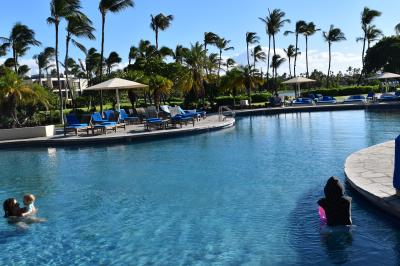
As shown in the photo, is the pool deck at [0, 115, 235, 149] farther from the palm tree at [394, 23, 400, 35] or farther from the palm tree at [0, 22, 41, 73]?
the palm tree at [394, 23, 400, 35]

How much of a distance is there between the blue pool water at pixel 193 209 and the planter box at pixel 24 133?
546 centimetres

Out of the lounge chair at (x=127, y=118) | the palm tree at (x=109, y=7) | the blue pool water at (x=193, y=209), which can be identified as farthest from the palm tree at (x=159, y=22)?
the blue pool water at (x=193, y=209)

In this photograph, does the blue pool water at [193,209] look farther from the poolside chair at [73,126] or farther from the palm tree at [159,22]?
the palm tree at [159,22]

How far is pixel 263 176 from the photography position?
10.7m

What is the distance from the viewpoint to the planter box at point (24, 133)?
69.1ft

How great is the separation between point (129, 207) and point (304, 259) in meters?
4.06

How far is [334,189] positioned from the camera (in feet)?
21.0

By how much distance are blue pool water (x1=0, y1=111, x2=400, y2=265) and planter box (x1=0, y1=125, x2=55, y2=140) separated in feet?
17.9

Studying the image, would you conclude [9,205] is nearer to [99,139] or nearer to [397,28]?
[99,139]

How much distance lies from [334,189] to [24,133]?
18.0 meters

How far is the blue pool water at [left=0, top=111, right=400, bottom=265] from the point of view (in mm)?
6145

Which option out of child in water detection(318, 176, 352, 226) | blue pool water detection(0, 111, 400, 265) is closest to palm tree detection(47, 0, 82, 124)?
blue pool water detection(0, 111, 400, 265)

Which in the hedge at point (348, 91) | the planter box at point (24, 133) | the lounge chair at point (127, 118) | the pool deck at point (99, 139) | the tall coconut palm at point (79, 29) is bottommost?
the pool deck at point (99, 139)

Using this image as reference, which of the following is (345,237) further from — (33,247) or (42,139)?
(42,139)
